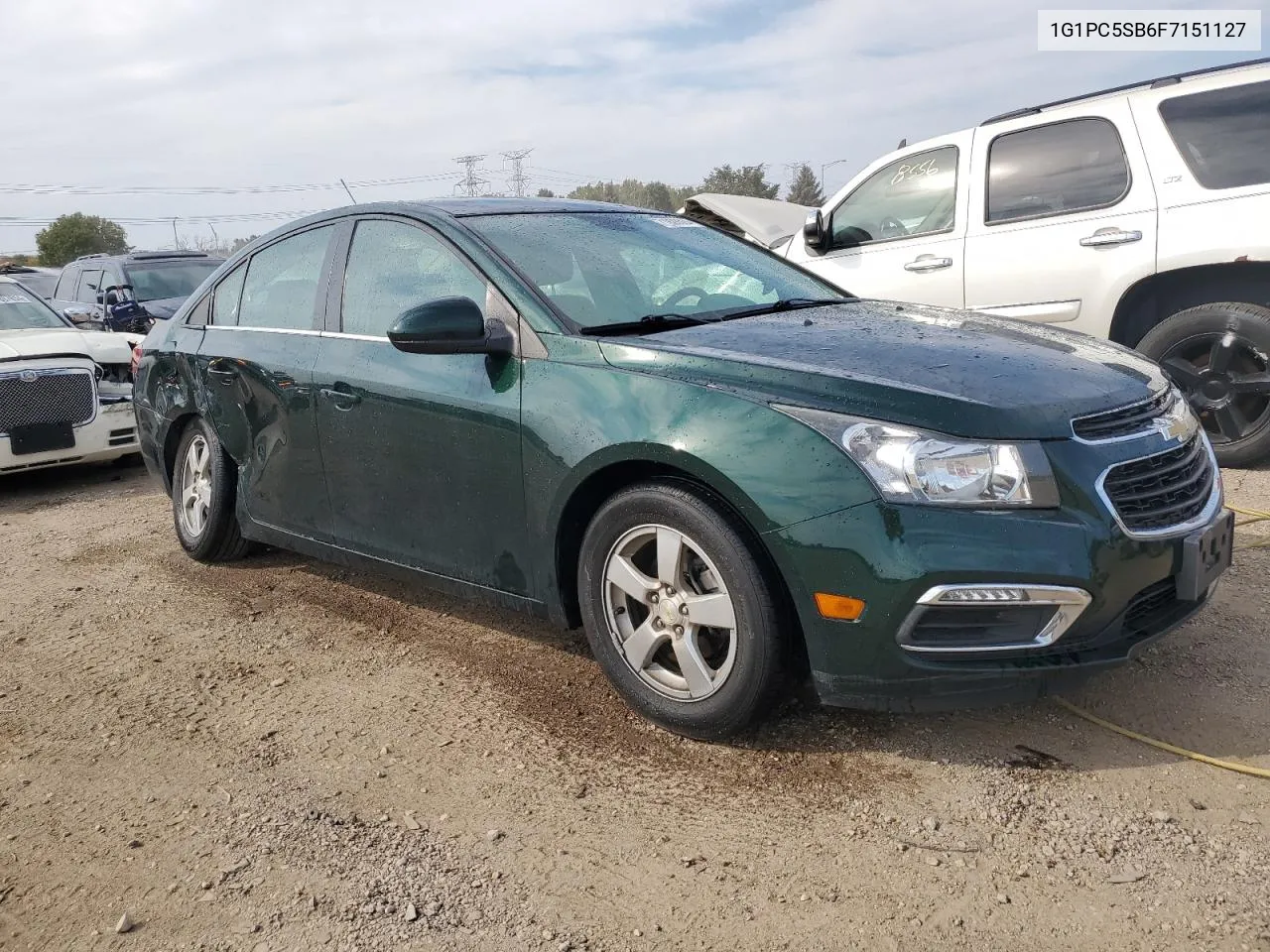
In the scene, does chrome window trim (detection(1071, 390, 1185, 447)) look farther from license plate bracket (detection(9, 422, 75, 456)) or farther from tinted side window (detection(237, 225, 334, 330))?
license plate bracket (detection(9, 422, 75, 456))

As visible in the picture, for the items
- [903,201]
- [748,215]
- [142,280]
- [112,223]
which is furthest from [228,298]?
[112,223]

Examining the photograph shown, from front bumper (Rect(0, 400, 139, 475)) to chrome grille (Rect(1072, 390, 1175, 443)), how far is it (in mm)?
6252

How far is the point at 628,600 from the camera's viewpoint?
3.29 metres

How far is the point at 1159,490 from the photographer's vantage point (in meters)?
2.96

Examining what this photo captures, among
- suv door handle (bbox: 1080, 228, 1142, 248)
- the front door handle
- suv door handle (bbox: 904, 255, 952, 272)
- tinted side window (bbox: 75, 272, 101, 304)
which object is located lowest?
the front door handle

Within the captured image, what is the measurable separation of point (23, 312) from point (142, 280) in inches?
247

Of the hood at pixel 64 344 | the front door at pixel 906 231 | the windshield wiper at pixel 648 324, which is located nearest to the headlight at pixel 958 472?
the windshield wiper at pixel 648 324

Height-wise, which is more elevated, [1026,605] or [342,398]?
[342,398]

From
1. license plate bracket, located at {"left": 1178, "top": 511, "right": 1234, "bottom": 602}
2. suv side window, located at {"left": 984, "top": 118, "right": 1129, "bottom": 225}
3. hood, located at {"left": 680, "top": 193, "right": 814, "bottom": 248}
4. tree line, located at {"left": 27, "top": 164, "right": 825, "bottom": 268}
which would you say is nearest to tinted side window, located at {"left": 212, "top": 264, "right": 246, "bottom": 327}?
license plate bracket, located at {"left": 1178, "top": 511, "right": 1234, "bottom": 602}

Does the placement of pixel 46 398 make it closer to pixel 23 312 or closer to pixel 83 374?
pixel 83 374

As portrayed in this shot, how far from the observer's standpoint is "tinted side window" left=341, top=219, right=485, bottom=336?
3816 mm

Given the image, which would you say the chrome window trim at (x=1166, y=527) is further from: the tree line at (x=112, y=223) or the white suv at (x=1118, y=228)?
the tree line at (x=112, y=223)

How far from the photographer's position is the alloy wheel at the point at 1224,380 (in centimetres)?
582

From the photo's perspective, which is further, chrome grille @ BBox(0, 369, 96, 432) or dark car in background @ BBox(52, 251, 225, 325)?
dark car in background @ BBox(52, 251, 225, 325)
